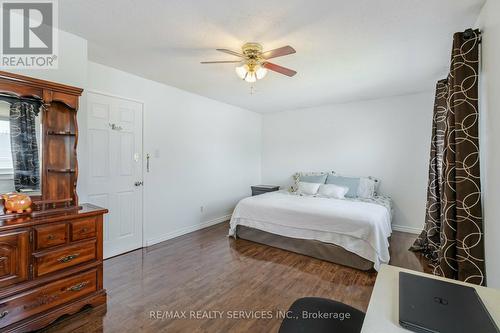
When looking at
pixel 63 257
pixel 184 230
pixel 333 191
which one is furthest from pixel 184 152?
pixel 333 191

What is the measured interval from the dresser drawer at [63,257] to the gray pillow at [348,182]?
3.87 m

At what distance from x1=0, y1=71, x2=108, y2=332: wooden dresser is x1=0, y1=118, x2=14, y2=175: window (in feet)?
0.12

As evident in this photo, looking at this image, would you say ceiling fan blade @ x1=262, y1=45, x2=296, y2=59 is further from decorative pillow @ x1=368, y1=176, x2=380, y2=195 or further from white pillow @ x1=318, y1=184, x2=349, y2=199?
decorative pillow @ x1=368, y1=176, x2=380, y2=195

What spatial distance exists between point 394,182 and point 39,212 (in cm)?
502

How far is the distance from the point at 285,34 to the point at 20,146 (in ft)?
8.18

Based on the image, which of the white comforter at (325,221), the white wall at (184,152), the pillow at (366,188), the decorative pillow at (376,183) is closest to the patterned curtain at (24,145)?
the white wall at (184,152)

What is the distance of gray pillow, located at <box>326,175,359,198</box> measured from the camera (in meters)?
4.34

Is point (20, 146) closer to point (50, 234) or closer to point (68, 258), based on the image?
point (50, 234)

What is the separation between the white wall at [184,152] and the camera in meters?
3.58

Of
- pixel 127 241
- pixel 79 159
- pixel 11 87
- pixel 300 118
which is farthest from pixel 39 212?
pixel 300 118

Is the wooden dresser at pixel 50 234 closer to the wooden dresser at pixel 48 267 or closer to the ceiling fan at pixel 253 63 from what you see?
the wooden dresser at pixel 48 267

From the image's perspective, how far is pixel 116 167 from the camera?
3262 millimetres

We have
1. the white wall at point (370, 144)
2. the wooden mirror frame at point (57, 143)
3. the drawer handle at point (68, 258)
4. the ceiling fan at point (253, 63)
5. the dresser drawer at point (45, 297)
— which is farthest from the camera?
the white wall at point (370, 144)

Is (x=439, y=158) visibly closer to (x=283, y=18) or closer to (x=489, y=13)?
(x=489, y=13)
